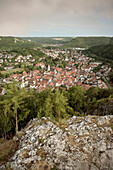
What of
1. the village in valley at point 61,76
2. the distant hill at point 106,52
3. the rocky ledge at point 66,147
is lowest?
the village in valley at point 61,76

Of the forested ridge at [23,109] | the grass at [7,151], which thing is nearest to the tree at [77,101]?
the forested ridge at [23,109]

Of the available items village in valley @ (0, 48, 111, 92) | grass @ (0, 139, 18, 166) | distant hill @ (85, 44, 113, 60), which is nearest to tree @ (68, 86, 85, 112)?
grass @ (0, 139, 18, 166)

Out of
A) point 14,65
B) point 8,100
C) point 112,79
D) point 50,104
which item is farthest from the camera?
point 14,65

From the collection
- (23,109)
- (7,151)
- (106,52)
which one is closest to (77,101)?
(23,109)

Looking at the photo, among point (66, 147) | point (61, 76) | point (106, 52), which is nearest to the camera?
point (66, 147)

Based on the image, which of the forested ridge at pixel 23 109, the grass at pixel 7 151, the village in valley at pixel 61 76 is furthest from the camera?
the village in valley at pixel 61 76

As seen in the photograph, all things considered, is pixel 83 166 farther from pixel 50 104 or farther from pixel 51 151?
pixel 50 104

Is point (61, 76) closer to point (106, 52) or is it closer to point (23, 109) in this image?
point (23, 109)

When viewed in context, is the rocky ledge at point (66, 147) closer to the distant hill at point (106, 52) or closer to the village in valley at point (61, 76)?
the village in valley at point (61, 76)

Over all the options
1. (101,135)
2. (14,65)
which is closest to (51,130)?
(101,135)
